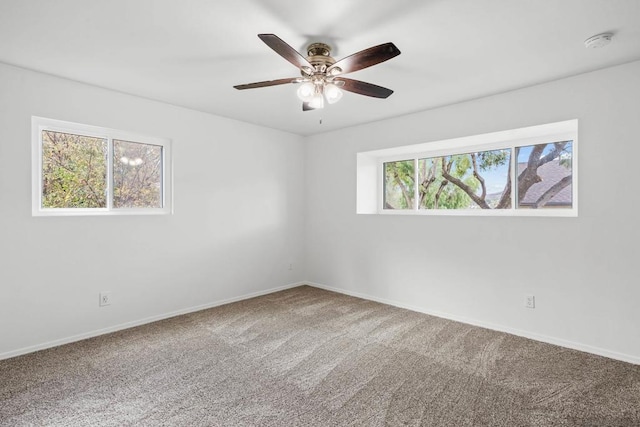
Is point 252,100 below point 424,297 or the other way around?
the other way around

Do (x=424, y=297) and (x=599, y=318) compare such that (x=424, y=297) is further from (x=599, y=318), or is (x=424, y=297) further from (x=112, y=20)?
(x=112, y=20)

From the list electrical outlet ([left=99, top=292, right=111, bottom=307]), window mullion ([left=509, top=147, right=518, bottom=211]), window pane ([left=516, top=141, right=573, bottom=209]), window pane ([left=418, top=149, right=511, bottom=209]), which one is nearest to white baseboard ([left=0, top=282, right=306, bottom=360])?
electrical outlet ([left=99, top=292, right=111, bottom=307])

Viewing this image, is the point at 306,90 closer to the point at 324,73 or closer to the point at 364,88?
the point at 324,73

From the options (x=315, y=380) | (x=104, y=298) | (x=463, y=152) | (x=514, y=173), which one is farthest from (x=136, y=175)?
(x=514, y=173)

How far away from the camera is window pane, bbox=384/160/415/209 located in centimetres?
424

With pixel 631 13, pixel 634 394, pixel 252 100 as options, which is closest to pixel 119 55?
pixel 252 100

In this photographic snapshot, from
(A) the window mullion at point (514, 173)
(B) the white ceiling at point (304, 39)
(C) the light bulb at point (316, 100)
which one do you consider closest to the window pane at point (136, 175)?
(B) the white ceiling at point (304, 39)

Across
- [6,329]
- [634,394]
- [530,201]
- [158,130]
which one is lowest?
[634,394]

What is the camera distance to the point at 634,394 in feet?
6.75

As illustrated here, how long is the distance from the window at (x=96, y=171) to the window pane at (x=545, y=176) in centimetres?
376

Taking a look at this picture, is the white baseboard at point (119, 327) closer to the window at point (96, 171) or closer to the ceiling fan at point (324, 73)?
the window at point (96, 171)

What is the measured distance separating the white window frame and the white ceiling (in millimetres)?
493

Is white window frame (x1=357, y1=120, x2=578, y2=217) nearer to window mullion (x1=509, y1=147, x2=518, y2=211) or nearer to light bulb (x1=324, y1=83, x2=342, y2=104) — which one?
window mullion (x1=509, y1=147, x2=518, y2=211)

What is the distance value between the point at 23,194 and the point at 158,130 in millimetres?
1278
